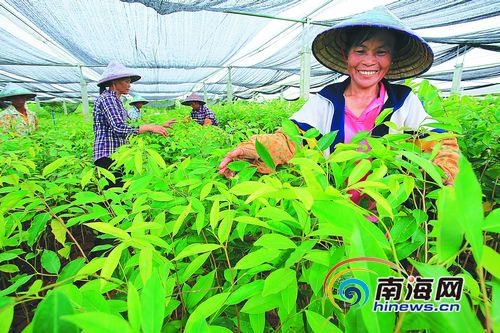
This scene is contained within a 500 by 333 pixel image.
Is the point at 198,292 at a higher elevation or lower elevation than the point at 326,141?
lower

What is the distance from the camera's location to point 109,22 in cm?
545

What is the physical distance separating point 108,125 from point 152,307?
2.65 metres

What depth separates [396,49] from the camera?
55.4 inches

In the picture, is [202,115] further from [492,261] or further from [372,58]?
[492,261]

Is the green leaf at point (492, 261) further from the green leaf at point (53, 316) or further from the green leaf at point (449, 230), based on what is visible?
the green leaf at point (53, 316)

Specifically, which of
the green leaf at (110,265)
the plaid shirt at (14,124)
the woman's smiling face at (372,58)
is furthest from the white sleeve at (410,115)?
the plaid shirt at (14,124)

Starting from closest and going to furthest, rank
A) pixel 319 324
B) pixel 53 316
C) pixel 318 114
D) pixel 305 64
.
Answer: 1. pixel 53 316
2. pixel 319 324
3. pixel 318 114
4. pixel 305 64

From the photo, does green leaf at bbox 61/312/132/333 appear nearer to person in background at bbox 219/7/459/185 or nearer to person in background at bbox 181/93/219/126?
person in background at bbox 219/7/459/185

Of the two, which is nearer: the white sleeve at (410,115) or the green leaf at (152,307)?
the green leaf at (152,307)

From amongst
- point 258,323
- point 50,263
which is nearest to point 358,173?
point 258,323

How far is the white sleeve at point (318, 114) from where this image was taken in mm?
1340

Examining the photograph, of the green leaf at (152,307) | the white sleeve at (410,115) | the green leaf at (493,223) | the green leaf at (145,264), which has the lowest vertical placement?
the green leaf at (145,264)

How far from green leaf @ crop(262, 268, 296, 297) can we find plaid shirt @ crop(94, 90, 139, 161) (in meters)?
2.35

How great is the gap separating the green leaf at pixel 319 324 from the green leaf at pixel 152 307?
216 mm
